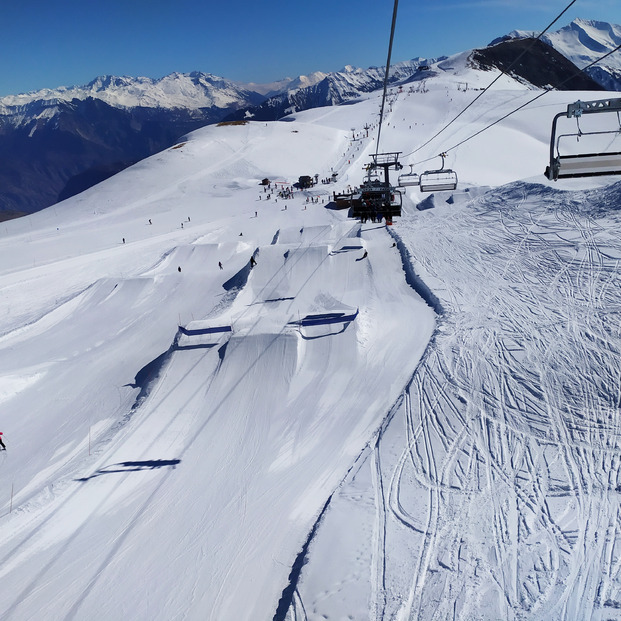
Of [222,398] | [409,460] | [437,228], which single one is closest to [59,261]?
[222,398]

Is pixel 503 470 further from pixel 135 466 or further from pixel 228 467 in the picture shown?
pixel 135 466

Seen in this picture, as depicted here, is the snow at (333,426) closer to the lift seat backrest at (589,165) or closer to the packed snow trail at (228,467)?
the packed snow trail at (228,467)

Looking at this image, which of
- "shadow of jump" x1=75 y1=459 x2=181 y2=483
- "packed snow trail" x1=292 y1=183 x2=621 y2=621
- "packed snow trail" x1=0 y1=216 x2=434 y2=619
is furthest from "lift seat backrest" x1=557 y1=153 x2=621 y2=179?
"shadow of jump" x1=75 y1=459 x2=181 y2=483

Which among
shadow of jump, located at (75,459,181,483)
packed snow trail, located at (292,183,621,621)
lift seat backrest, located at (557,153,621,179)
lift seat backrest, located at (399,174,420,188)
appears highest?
lift seat backrest, located at (399,174,420,188)

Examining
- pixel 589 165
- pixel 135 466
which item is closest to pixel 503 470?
pixel 589 165

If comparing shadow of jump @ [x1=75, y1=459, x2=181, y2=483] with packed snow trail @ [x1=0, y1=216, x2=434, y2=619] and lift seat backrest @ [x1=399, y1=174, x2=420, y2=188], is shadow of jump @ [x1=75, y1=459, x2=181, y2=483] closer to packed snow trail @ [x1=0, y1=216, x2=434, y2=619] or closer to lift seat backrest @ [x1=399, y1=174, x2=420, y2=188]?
packed snow trail @ [x1=0, y1=216, x2=434, y2=619]

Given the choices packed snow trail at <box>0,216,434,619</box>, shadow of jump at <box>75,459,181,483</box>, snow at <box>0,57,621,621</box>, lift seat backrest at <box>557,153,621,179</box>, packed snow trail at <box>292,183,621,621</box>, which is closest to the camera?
packed snow trail at <box>292,183,621,621</box>

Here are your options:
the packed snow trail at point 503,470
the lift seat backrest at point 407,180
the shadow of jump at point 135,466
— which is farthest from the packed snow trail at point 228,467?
the lift seat backrest at point 407,180
